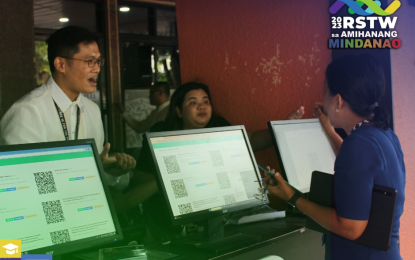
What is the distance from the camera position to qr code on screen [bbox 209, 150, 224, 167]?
1825 millimetres

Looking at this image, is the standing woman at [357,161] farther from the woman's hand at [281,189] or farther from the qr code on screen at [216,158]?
the qr code on screen at [216,158]

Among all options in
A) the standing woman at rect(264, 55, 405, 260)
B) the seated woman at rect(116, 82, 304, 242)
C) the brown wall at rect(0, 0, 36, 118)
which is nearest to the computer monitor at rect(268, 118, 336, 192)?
the seated woman at rect(116, 82, 304, 242)

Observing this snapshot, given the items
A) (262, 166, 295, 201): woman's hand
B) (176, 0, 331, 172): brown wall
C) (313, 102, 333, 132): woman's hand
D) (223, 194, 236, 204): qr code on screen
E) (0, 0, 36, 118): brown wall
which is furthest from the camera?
(0, 0, 36, 118): brown wall

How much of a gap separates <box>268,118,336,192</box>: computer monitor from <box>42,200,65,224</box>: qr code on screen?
3.79 ft

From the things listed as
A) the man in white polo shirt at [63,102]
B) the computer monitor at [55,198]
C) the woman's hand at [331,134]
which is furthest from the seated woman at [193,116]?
the computer monitor at [55,198]

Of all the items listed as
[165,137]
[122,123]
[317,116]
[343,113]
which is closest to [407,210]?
[317,116]

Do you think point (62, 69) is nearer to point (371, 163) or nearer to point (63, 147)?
point (63, 147)

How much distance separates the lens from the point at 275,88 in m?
2.67

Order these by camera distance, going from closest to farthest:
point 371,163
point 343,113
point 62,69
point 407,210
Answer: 1. point 371,163
2. point 343,113
3. point 62,69
4. point 407,210

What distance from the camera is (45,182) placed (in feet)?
4.48

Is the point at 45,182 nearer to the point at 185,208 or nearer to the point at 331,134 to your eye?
the point at 185,208

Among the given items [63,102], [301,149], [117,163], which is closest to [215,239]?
[117,163]

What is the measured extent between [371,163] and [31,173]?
3.34 feet

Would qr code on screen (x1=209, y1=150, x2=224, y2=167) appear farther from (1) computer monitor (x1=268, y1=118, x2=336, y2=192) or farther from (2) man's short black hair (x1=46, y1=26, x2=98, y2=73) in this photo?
(2) man's short black hair (x1=46, y1=26, x2=98, y2=73)
